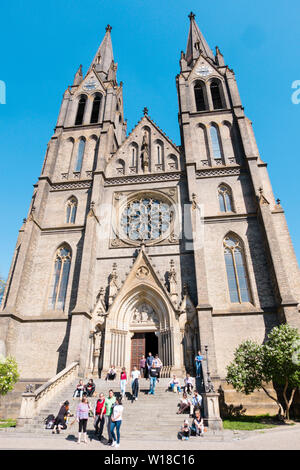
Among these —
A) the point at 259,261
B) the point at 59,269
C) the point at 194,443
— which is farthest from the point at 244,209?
the point at 194,443

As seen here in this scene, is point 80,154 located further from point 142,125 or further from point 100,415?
point 100,415

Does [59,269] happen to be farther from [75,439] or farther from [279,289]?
[279,289]

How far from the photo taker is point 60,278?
2156 centimetres

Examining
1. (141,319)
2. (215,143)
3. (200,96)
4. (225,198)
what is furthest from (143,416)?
(200,96)

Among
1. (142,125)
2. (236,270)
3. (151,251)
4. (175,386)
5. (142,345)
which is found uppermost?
(142,125)

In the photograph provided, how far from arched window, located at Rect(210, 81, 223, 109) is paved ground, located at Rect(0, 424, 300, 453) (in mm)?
27460

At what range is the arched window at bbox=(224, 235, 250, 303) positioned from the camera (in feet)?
62.3

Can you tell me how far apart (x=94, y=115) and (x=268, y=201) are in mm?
20629

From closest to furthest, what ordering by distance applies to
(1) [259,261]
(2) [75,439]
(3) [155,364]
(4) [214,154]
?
(2) [75,439] → (3) [155,364] → (1) [259,261] → (4) [214,154]

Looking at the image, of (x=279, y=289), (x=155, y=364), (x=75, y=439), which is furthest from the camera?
(x=279, y=289)

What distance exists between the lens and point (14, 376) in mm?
14789

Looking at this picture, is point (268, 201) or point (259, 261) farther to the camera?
point (268, 201)

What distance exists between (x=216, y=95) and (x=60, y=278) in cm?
2347

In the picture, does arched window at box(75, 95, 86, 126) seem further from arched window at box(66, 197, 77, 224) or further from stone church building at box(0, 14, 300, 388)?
arched window at box(66, 197, 77, 224)
